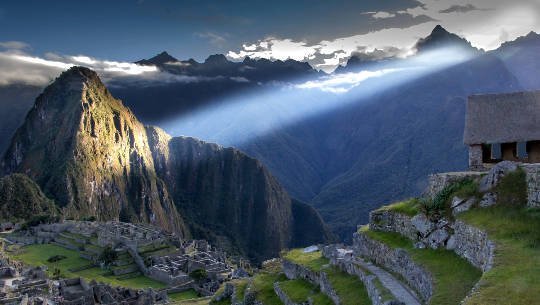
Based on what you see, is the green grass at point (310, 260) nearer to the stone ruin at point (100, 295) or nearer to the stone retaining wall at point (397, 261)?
the stone retaining wall at point (397, 261)

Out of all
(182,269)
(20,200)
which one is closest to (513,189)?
(182,269)

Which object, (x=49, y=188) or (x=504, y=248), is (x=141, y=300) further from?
(x=49, y=188)

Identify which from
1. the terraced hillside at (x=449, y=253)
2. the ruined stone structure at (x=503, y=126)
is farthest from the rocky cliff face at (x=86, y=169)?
the ruined stone structure at (x=503, y=126)

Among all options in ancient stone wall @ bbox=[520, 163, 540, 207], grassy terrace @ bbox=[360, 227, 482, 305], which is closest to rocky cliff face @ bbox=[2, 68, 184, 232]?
grassy terrace @ bbox=[360, 227, 482, 305]

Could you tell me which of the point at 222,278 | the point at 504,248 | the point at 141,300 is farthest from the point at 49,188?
the point at 504,248

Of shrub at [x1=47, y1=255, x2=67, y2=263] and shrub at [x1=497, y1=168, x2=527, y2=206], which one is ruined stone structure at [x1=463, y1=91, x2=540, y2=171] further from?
shrub at [x1=47, y1=255, x2=67, y2=263]

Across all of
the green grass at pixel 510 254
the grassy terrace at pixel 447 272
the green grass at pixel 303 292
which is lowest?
the green grass at pixel 303 292
